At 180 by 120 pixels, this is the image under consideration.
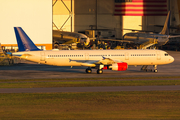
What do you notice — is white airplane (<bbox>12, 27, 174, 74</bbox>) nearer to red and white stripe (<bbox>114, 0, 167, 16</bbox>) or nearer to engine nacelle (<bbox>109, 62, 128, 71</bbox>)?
engine nacelle (<bbox>109, 62, 128, 71</bbox>)

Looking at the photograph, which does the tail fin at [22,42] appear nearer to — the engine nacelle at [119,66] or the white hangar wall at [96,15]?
the engine nacelle at [119,66]

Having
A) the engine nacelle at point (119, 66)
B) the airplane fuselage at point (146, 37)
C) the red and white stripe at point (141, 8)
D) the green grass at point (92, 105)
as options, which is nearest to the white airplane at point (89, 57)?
the engine nacelle at point (119, 66)

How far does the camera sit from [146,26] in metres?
120

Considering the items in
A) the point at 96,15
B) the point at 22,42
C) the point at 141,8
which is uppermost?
the point at 141,8

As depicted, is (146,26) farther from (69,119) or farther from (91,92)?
(69,119)

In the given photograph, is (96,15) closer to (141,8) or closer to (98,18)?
(98,18)

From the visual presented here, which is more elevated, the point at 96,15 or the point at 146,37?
the point at 96,15

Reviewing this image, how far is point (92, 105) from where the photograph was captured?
74.0 feet

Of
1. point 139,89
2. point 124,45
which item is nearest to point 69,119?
point 139,89

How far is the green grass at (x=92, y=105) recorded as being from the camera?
19.5 metres

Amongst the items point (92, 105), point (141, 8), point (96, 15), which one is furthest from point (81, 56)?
point (141, 8)

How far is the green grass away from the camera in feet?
64.0

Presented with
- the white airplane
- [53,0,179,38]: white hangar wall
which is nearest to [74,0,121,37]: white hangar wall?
[53,0,179,38]: white hangar wall

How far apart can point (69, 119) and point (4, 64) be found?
43321mm
